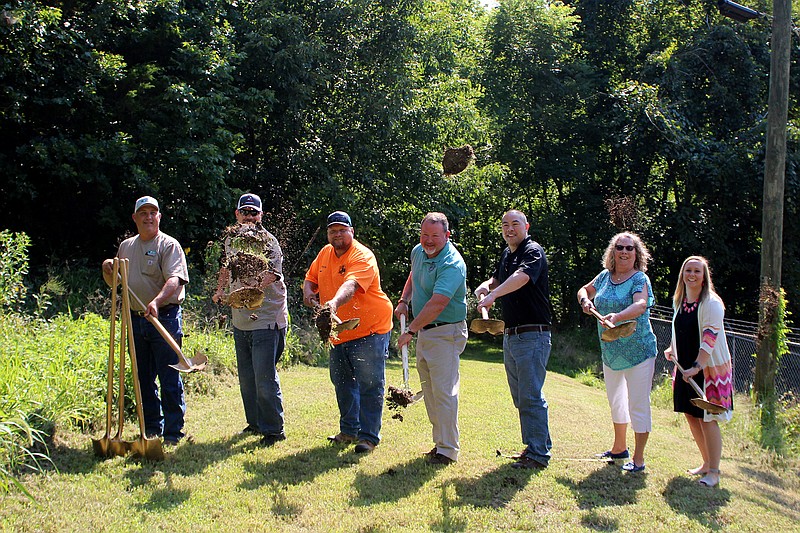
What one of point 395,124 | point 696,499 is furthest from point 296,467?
point 395,124

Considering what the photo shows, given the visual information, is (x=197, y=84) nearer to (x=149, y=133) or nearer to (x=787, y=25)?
(x=149, y=133)

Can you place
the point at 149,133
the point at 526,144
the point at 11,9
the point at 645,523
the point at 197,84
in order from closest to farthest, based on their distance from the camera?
the point at 645,523, the point at 11,9, the point at 149,133, the point at 197,84, the point at 526,144

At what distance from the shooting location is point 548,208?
2511 centimetres

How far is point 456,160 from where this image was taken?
55.9ft

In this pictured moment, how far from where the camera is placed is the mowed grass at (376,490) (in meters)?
4.69

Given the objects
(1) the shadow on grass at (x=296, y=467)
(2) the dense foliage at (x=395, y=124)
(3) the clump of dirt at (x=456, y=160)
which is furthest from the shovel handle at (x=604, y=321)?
(3) the clump of dirt at (x=456, y=160)

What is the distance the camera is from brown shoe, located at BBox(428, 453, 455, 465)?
19.7ft

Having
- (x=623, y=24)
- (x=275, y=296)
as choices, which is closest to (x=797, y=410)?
(x=275, y=296)

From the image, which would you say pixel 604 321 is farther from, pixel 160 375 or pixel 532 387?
pixel 160 375

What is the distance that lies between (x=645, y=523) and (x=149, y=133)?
36.4 ft

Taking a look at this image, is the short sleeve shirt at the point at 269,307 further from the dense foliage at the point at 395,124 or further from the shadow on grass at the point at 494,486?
the dense foliage at the point at 395,124

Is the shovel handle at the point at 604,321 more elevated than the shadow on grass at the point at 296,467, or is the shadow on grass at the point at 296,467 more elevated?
the shovel handle at the point at 604,321

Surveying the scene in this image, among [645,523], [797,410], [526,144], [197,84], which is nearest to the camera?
[645,523]

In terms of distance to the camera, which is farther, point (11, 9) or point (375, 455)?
point (11, 9)
